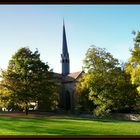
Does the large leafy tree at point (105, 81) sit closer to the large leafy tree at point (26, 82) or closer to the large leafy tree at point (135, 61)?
the large leafy tree at point (26, 82)

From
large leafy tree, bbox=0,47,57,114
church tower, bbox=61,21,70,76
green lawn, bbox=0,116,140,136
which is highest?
church tower, bbox=61,21,70,76

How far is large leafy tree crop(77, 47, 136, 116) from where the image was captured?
21.5 meters

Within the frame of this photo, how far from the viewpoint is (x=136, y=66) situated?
53.3 ft

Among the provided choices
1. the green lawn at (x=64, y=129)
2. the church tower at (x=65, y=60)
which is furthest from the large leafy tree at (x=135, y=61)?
the church tower at (x=65, y=60)

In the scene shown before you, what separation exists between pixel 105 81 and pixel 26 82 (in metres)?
4.88

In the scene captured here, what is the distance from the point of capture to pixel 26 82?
Answer: 792 inches

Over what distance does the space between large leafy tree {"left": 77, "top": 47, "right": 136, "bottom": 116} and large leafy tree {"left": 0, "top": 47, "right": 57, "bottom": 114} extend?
8.39 feet

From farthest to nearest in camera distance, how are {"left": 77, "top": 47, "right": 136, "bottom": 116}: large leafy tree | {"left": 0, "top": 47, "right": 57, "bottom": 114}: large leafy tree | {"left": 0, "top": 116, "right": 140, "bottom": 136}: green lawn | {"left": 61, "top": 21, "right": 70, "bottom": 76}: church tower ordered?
1. {"left": 61, "top": 21, "right": 70, "bottom": 76}: church tower
2. {"left": 77, "top": 47, "right": 136, "bottom": 116}: large leafy tree
3. {"left": 0, "top": 47, "right": 57, "bottom": 114}: large leafy tree
4. {"left": 0, "top": 116, "right": 140, "bottom": 136}: green lawn

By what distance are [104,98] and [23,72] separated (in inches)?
205

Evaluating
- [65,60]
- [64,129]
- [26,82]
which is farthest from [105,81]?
[65,60]

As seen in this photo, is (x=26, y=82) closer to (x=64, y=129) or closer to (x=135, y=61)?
(x=135, y=61)

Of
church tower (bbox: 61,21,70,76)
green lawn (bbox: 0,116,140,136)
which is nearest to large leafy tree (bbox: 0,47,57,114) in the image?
green lawn (bbox: 0,116,140,136)

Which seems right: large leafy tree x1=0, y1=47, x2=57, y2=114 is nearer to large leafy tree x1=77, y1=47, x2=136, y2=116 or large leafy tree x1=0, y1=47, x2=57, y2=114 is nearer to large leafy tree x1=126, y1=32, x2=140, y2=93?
large leafy tree x1=77, y1=47, x2=136, y2=116
